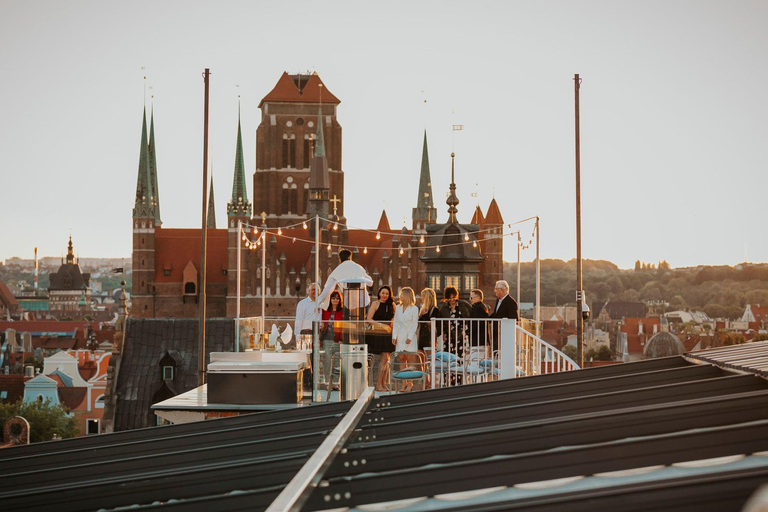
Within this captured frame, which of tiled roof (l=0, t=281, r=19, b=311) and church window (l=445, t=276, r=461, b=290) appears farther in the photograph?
tiled roof (l=0, t=281, r=19, b=311)

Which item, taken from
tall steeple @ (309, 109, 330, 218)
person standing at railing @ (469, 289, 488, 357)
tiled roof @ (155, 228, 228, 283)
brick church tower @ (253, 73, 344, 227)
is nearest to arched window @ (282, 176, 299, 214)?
brick church tower @ (253, 73, 344, 227)

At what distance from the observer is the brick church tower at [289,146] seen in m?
83.8

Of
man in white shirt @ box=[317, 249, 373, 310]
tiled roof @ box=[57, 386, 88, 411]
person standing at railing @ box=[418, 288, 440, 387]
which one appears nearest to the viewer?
person standing at railing @ box=[418, 288, 440, 387]

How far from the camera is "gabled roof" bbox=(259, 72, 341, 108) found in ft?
278

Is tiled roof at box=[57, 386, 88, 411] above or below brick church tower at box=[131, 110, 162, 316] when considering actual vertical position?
below

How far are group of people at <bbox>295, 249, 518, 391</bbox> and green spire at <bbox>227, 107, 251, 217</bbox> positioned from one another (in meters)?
71.2

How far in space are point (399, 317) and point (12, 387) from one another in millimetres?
66369

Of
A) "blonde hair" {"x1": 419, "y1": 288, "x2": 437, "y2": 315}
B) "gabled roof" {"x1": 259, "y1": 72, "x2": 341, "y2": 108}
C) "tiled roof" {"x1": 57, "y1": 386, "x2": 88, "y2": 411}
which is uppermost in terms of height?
"gabled roof" {"x1": 259, "y1": 72, "x2": 341, "y2": 108}

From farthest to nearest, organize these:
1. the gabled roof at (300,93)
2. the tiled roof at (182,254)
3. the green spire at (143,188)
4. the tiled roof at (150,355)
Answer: the green spire at (143,188) < the gabled roof at (300,93) < the tiled roof at (182,254) < the tiled roof at (150,355)

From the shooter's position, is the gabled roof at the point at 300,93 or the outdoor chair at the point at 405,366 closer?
the outdoor chair at the point at 405,366

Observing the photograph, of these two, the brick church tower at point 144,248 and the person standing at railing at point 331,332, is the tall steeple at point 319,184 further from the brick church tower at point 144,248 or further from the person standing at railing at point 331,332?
the person standing at railing at point 331,332

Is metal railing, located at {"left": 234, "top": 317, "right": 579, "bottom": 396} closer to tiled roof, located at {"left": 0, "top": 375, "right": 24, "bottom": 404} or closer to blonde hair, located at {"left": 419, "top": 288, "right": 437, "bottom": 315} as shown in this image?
blonde hair, located at {"left": 419, "top": 288, "right": 437, "bottom": 315}

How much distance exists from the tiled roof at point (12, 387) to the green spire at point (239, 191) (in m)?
22.6

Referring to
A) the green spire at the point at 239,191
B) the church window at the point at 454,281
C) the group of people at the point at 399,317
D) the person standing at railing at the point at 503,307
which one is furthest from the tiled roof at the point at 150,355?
the green spire at the point at 239,191
